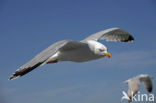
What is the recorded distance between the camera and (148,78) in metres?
6.05

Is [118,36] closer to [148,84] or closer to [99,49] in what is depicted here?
[148,84]

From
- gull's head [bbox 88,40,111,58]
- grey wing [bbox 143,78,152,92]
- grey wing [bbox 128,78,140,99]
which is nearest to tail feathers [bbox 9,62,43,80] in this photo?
gull's head [bbox 88,40,111,58]

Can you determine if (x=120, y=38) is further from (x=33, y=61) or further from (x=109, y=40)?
(x=33, y=61)

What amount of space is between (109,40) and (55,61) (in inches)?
73.9

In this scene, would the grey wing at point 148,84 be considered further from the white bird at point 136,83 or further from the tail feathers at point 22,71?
the tail feathers at point 22,71

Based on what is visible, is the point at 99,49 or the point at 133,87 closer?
the point at 99,49

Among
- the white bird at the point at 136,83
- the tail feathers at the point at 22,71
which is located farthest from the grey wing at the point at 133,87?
the tail feathers at the point at 22,71

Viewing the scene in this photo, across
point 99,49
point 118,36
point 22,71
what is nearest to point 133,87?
point 118,36

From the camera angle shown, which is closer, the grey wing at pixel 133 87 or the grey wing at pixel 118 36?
the grey wing at pixel 133 87

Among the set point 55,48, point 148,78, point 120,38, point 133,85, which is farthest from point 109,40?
point 55,48

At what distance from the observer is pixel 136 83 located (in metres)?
5.18

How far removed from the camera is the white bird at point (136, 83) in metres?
4.96

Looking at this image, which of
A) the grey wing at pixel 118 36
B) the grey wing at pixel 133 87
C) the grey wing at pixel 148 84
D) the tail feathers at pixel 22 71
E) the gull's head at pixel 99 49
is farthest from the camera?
the grey wing at pixel 148 84

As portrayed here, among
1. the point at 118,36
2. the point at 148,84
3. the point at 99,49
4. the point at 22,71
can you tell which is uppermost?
the point at 118,36
